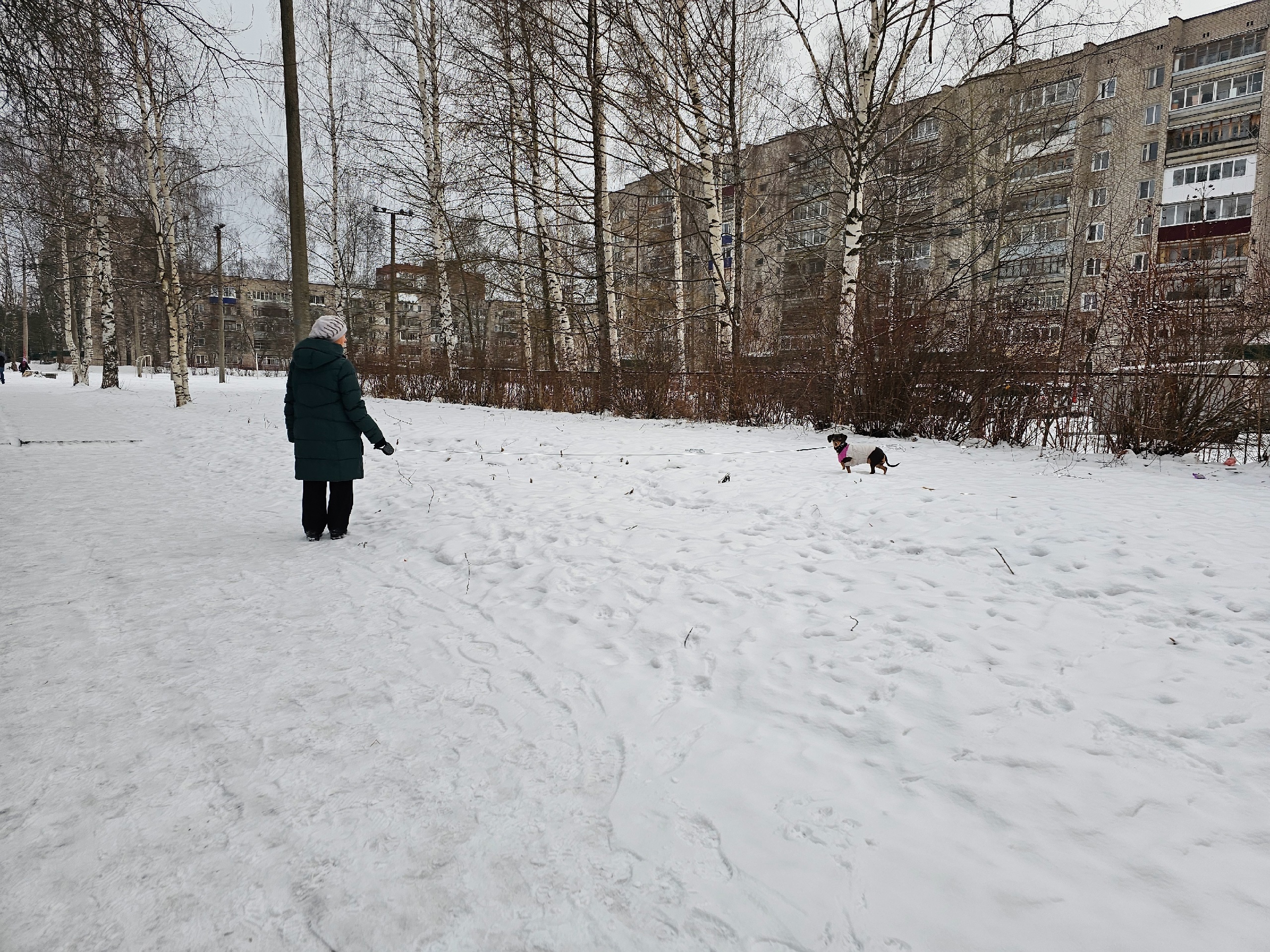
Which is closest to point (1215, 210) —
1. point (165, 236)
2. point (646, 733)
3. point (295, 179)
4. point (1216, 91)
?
point (1216, 91)

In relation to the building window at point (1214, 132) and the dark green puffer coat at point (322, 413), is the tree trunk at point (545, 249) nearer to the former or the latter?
the dark green puffer coat at point (322, 413)

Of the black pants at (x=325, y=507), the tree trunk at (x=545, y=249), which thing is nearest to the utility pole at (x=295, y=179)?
the tree trunk at (x=545, y=249)

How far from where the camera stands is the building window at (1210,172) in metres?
30.8

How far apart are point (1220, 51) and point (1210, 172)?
21.2ft

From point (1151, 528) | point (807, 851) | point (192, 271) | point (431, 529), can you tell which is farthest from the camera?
point (192, 271)

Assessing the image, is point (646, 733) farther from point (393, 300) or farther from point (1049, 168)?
point (1049, 168)

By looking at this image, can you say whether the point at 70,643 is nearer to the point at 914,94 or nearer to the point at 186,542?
the point at 186,542

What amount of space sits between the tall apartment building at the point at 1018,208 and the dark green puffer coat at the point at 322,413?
763cm

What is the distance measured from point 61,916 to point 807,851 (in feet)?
6.28

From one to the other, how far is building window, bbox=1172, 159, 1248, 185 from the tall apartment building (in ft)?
0.36

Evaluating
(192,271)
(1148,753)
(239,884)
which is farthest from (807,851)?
(192,271)

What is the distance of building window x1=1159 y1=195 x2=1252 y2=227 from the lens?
102 ft

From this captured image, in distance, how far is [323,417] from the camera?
466 cm

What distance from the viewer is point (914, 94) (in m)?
15.2
